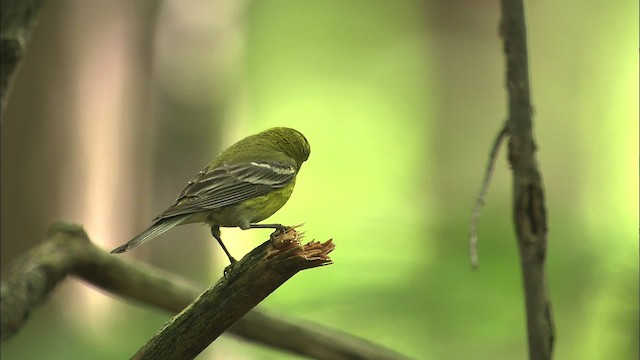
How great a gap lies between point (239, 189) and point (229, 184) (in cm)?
2

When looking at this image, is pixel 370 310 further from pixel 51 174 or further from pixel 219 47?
pixel 219 47

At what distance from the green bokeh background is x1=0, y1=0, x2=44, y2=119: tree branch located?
0.76m

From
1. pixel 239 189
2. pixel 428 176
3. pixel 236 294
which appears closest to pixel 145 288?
pixel 239 189

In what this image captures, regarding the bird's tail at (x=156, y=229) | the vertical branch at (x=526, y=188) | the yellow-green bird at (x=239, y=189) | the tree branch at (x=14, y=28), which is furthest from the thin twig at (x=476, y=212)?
the tree branch at (x=14, y=28)

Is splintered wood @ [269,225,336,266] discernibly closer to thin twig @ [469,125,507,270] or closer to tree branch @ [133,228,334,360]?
tree branch @ [133,228,334,360]

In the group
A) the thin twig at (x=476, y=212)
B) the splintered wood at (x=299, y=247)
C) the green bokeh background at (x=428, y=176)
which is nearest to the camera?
the splintered wood at (x=299, y=247)

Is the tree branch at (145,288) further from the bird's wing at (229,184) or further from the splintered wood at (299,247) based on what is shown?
the splintered wood at (299,247)

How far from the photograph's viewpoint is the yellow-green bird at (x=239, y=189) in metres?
1.37

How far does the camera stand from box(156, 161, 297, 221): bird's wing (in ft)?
4.48

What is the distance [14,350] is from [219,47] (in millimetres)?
2431

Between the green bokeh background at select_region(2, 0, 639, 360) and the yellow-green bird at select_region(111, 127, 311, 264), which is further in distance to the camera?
the green bokeh background at select_region(2, 0, 639, 360)

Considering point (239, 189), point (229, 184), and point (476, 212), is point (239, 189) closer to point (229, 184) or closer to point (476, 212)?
point (229, 184)

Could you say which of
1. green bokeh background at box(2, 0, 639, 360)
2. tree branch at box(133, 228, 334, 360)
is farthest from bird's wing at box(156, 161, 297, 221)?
green bokeh background at box(2, 0, 639, 360)

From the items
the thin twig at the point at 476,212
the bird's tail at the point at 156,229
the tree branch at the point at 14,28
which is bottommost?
the thin twig at the point at 476,212
